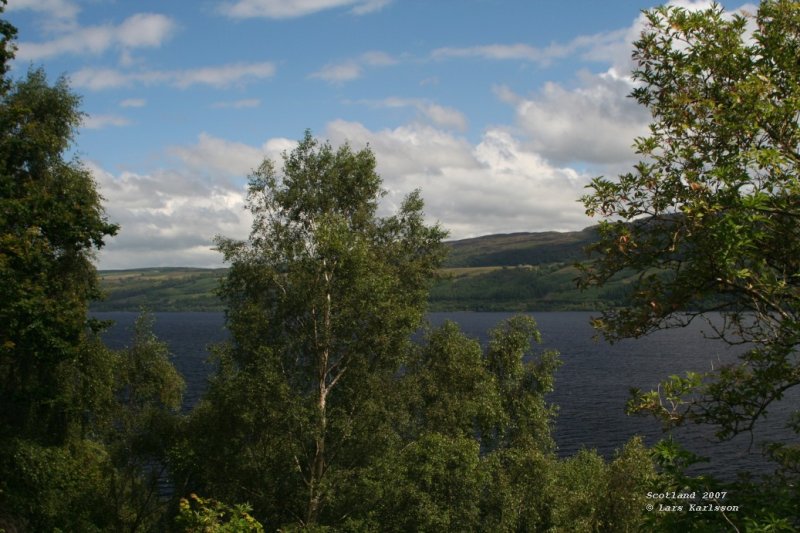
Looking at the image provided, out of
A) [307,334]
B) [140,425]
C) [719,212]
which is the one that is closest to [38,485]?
[140,425]

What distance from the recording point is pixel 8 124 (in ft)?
103

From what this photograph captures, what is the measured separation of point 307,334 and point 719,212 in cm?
2502

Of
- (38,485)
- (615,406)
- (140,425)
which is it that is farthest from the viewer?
(615,406)

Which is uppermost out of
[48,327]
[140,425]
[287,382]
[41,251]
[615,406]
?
[41,251]

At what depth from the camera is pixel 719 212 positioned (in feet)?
41.1

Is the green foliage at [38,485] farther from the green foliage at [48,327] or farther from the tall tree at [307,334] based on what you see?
the tall tree at [307,334]

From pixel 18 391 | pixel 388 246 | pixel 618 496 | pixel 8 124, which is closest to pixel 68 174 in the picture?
pixel 8 124

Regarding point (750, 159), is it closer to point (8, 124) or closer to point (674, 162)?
point (674, 162)

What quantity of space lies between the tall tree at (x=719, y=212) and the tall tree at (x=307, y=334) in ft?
64.6

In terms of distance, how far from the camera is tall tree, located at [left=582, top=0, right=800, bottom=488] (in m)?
11.6

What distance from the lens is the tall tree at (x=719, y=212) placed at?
1165 cm

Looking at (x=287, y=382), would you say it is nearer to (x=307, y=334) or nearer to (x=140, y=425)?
(x=307, y=334)

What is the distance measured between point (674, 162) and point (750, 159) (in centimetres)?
161

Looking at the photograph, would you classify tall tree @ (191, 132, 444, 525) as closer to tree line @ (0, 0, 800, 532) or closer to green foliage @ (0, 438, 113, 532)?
tree line @ (0, 0, 800, 532)
